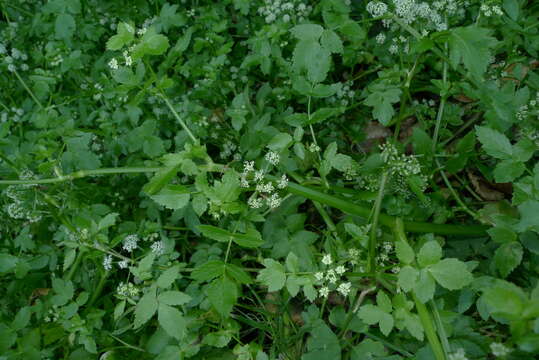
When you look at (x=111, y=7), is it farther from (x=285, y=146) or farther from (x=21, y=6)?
(x=285, y=146)

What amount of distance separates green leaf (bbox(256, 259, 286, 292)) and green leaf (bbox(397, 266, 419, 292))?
451 millimetres

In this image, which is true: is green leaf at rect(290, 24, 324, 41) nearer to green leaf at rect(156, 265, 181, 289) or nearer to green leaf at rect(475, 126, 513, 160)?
green leaf at rect(475, 126, 513, 160)

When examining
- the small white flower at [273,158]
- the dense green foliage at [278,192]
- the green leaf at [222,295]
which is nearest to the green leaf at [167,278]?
the dense green foliage at [278,192]

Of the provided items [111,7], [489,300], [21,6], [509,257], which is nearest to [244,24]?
[111,7]

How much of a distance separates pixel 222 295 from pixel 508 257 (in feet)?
3.74

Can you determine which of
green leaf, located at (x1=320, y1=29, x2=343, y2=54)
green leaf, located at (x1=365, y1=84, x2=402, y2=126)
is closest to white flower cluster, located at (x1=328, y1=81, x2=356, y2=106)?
green leaf, located at (x1=365, y1=84, x2=402, y2=126)

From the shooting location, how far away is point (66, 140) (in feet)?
8.18

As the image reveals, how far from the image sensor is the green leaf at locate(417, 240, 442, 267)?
1615mm

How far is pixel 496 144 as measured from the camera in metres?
1.93

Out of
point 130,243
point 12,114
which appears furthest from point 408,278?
point 12,114

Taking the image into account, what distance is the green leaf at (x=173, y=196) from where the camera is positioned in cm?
180

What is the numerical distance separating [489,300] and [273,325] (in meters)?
1.28

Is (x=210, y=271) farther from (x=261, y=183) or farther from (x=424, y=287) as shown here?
(x=424, y=287)

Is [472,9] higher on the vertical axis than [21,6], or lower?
higher
